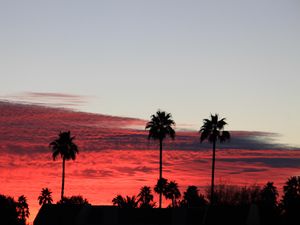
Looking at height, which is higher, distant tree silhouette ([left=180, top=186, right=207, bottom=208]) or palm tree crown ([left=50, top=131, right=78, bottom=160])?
palm tree crown ([left=50, top=131, right=78, bottom=160])

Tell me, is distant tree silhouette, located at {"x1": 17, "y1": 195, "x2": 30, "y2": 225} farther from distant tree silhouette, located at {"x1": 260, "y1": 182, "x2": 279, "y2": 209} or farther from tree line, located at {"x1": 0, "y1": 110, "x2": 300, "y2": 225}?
distant tree silhouette, located at {"x1": 260, "y1": 182, "x2": 279, "y2": 209}

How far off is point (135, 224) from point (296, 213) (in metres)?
26.4

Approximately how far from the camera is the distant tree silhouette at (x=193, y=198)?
179625mm

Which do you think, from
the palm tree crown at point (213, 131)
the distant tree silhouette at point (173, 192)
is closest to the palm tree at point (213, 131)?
the palm tree crown at point (213, 131)

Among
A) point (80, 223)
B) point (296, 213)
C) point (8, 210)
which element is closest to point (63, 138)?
point (8, 210)

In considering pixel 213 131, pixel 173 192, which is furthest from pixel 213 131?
pixel 173 192

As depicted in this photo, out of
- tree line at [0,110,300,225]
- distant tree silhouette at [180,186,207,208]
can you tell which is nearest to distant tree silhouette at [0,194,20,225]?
tree line at [0,110,300,225]

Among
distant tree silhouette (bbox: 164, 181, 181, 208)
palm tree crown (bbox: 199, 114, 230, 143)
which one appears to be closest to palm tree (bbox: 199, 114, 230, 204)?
palm tree crown (bbox: 199, 114, 230, 143)

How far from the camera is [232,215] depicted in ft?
314

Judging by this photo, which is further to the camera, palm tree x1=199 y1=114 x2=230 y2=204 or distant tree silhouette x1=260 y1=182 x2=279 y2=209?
distant tree silhouette x1=260 y1=182 x2=279 y2=209

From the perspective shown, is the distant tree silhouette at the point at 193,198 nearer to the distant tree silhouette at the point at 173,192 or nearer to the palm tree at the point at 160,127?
the distant tree silhouette at the point at 173,192

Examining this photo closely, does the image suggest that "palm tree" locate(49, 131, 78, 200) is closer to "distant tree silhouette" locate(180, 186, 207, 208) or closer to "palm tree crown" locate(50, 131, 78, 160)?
"palm tree crown" locate(50, 131, 78, 160)

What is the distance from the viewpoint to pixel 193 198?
599ft

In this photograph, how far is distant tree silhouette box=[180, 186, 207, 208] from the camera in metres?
180
